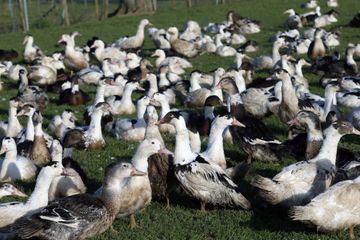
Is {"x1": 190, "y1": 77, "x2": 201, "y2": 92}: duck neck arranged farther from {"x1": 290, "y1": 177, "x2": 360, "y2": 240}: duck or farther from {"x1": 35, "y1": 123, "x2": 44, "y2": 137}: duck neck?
{"x1": 290, "y1": 177, "x2": 360, "y2": 240}: duck

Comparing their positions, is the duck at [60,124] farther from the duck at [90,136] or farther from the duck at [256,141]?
the duck at [256,141]

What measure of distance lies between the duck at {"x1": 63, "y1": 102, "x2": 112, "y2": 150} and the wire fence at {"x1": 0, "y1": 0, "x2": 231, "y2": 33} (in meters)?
19.7

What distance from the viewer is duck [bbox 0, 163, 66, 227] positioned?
23.8ft

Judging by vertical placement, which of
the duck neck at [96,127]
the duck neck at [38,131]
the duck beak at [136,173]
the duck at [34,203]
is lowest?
the duck neck at [96,127]

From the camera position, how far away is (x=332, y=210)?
23.3 ft

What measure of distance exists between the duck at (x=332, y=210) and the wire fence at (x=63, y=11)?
2533cm

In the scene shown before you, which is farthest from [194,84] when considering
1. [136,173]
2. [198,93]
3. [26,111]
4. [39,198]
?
[39,198]

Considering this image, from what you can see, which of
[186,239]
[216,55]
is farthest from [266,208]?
[216,55]

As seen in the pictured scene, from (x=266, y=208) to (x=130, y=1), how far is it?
28.0m

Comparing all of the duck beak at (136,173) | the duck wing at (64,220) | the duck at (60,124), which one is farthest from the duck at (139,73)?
the duck wing at (64,220)

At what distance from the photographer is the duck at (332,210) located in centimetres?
707

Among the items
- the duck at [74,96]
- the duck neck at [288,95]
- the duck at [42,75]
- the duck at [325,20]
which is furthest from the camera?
the duck at [325,20]

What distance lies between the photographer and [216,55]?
2264cm

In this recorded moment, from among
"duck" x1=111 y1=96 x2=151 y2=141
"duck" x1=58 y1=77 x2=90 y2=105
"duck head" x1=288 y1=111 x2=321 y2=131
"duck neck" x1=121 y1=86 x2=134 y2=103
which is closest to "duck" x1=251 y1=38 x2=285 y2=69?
"duck" x1=58 y1=77 x2=90 y2=105
